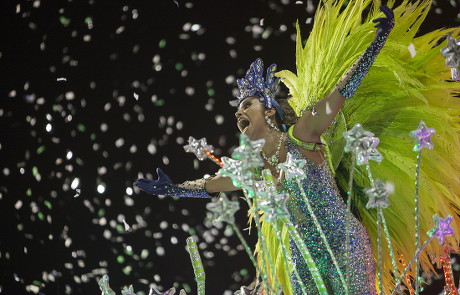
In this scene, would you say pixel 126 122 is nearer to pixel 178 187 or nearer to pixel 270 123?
pixel 178 187

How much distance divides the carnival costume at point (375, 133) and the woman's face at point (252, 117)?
0.07 ft

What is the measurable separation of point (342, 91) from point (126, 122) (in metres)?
1.18

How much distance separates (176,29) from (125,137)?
0.49 meters

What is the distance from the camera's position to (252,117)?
164 centimetres

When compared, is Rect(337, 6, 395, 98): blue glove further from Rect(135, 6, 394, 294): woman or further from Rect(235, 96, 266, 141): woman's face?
Rect(235, 96, 266, 141): woman's face

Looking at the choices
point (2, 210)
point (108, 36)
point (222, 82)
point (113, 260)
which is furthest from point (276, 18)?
point (2, 210)

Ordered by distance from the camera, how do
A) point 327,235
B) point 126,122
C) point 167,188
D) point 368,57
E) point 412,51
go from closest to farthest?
1. point 368,57
2. point 327,235
3. point 412,51
4. point 167,188
5. point 126,122

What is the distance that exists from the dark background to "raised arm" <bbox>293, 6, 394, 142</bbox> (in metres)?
0.82

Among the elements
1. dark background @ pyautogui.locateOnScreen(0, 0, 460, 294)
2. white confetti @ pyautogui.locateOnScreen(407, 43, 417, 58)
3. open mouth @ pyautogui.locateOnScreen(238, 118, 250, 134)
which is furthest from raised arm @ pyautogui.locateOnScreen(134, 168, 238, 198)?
white confetti @ pyautogui.locateOnScreen(407, 43, 417, 58)

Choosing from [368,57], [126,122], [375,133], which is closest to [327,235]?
[375,133]

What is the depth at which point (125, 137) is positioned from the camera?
2.35 metres

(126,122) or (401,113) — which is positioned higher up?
(401,113)

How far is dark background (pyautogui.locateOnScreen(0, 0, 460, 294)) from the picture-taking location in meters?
2.30

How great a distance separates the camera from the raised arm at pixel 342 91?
131 cm
